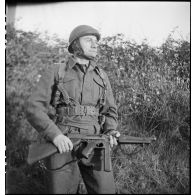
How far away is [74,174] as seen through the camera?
6.27ft

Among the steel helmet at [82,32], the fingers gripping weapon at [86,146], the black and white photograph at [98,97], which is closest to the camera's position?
the fingers gripping weapon at [86,146]

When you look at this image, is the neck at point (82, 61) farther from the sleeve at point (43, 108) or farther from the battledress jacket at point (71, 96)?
the sleeve at point (43, 108)

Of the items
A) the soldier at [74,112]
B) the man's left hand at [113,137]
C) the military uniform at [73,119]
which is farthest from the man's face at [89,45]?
the man's left hand at [113,137]

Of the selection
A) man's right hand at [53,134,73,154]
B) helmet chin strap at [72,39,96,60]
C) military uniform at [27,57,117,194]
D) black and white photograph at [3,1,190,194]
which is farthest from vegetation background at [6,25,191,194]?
man's right hand at [53,134,73,154]

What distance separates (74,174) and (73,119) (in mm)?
378

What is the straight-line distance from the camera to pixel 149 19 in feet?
7.10

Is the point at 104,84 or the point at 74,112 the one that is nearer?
the point at 74,112

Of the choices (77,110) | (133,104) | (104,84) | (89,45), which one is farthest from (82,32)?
(133,104)

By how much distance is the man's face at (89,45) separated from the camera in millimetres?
1994

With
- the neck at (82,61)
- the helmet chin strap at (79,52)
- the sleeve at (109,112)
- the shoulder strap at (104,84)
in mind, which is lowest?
the sleeve at (109,112)

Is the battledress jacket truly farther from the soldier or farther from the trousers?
the trousers

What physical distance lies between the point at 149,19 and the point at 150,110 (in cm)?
73

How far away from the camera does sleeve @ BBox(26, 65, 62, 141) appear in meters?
1.82

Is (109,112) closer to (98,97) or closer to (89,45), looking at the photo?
(98,97)
